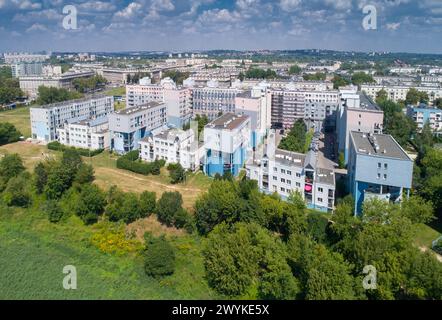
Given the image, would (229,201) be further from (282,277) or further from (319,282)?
(319,282)

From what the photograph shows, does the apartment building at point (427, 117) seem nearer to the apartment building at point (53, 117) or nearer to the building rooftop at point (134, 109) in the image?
the building rooftop at point (134, 109)

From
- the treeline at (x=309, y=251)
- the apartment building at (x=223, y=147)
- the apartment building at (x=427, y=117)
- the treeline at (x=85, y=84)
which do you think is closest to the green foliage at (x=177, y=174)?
the apartment building at (x=223, y=147)

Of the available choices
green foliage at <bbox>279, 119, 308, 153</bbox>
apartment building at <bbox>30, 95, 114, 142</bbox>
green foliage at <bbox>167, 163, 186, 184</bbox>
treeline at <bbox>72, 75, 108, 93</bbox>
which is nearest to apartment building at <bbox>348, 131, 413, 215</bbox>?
green foliage at <bbox>279, 119, 308, 153</bbox>

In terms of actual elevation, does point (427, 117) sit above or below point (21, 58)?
below

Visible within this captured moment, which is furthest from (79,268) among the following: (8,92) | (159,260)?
(8,92)

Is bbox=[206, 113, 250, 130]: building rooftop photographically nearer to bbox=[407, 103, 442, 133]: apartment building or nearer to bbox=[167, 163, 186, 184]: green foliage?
bbox=[167, 163, 186, 184]: green foliage

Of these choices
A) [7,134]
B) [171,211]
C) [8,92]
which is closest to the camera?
[171,211]

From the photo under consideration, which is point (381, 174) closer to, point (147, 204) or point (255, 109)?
point (147, 204)
